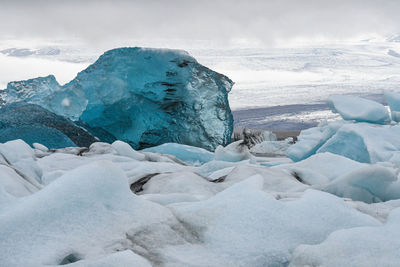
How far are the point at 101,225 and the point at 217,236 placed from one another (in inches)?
20.9

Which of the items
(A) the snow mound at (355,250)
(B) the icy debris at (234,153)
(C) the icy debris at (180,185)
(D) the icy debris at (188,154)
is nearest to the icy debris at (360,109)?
(B) the icy debris at (234,153)

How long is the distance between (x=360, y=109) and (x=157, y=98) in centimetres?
556

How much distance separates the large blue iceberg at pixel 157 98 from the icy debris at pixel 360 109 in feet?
13.2

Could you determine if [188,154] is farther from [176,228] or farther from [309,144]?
[176,228]

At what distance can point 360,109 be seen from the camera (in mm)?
8055

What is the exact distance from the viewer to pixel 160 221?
2.13 meters

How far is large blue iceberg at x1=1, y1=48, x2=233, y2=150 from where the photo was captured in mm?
11828

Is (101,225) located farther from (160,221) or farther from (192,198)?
(192,198)

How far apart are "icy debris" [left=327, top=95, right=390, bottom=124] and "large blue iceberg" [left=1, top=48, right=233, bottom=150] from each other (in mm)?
4025

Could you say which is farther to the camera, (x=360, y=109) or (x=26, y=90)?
(x=26, y=90)

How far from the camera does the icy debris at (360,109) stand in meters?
7.90

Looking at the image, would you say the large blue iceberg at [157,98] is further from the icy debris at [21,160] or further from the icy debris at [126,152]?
the icy debris at [21,160]

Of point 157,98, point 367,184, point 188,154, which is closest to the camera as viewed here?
point 367,184

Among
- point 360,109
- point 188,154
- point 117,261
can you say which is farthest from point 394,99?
point 117,261
